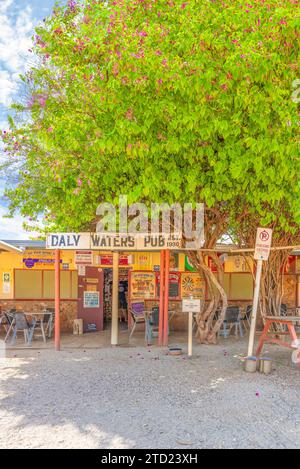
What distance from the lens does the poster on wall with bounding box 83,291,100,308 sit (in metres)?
11.7

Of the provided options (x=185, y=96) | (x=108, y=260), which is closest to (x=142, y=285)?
(x=108, y=260)

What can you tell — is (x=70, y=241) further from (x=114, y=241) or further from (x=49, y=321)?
(x=49, y=321)

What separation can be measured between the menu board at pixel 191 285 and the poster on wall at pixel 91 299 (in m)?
2.61

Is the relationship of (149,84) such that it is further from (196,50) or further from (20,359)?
(20,359)

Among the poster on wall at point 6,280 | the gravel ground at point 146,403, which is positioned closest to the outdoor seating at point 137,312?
the gravel ground at point 146,403

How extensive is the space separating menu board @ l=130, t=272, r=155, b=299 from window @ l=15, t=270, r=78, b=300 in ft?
A: 5.74

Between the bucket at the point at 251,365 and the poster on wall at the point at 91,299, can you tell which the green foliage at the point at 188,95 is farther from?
the poster on wall at the point at 91,299

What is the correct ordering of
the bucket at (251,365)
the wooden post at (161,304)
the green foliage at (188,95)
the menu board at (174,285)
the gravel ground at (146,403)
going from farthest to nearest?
1. the menu board at (174,285)
2. the wooden post at (161,304)
3. the bucket at (251,365)
4. the green foliage at (188,95)
5. the gravel ground at (146,403)

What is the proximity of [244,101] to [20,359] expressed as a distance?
6.32 metres

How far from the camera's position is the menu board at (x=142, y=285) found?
11.8 meters

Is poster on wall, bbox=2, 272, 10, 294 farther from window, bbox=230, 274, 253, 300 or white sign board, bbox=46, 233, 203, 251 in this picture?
window, bbox=230, 274, 253, 300

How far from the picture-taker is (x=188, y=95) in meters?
5.59

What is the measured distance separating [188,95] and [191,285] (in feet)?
24.5
